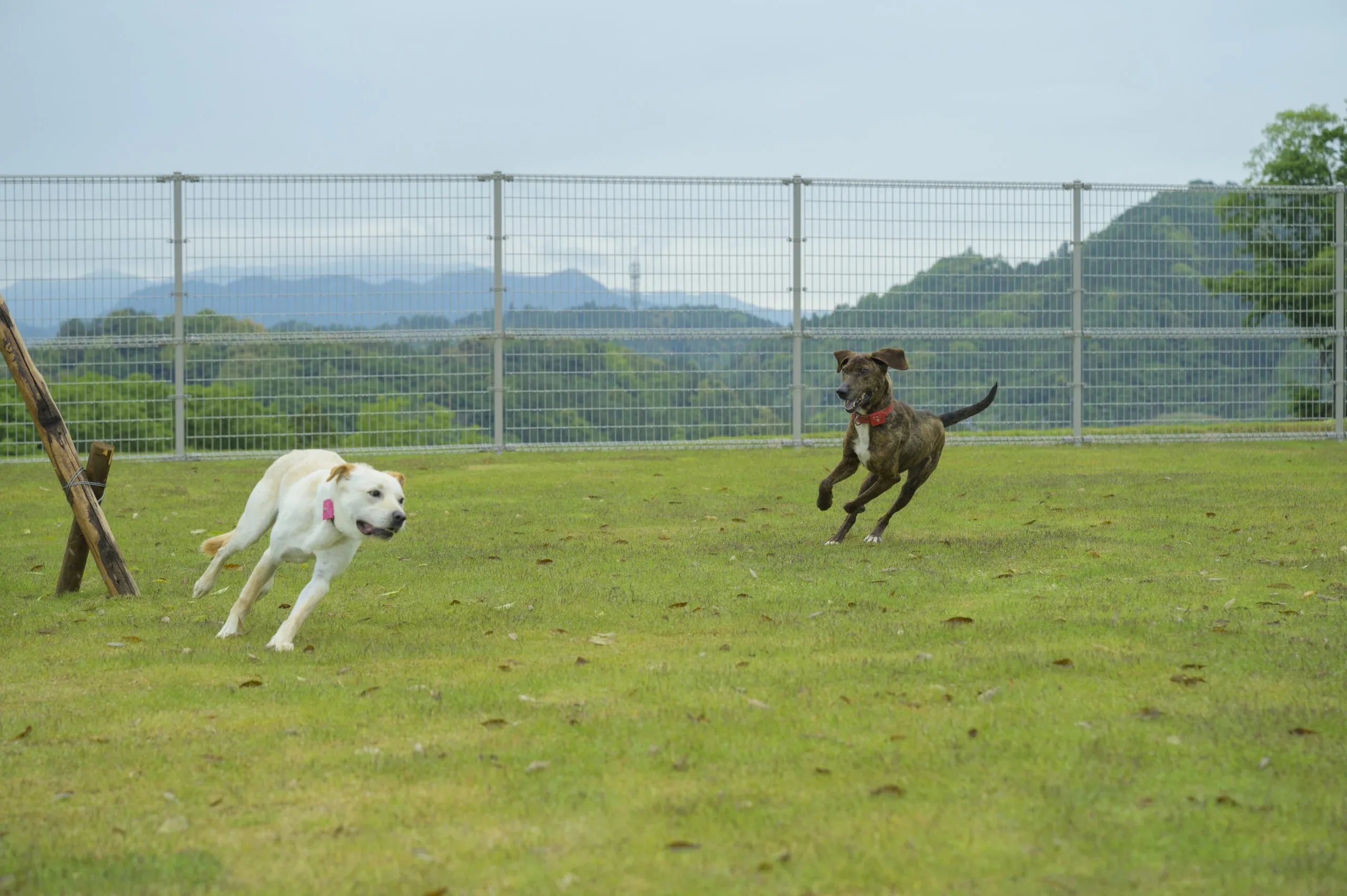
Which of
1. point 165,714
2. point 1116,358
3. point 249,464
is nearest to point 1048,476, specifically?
point 1116,358

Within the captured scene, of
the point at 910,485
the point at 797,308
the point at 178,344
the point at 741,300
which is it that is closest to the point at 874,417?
the point at 910,485

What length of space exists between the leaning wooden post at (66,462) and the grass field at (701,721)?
0.21 meters

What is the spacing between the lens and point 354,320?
16.7 m

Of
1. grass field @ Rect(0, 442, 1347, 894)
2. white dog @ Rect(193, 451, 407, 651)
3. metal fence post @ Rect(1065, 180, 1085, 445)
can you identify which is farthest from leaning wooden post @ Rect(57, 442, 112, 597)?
metal fence post @ Rect(1065, 180, 1085, 445)

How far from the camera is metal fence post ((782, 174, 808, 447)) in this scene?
17.2 meters

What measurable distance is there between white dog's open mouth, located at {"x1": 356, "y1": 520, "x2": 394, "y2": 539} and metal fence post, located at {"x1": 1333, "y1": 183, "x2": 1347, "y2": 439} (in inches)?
636

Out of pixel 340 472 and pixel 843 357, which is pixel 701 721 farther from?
pixel 843 357

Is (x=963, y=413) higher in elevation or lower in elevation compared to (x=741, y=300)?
lower

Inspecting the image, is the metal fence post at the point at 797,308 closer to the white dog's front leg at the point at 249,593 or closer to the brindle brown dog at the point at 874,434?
the brindle brown dog at the point at 874,434

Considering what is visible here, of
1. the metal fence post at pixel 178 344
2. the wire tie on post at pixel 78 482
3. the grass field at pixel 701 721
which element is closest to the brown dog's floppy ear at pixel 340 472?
the grass field at pixel 701 721

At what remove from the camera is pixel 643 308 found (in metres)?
17.2

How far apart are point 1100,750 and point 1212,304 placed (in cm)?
1584

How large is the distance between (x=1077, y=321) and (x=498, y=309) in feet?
24.5

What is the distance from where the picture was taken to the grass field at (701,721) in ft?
10.4
